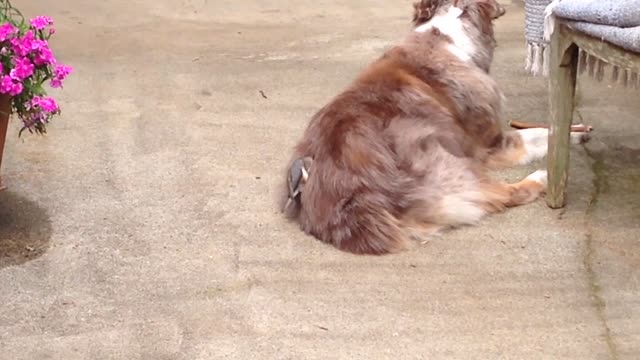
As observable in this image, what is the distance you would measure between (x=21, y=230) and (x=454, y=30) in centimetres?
168

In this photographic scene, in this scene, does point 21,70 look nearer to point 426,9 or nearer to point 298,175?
point 298,175

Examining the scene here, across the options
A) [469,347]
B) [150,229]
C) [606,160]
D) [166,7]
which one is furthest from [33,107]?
Answer: [166,7]

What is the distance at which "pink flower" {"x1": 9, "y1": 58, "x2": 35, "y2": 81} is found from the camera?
9.07 ft

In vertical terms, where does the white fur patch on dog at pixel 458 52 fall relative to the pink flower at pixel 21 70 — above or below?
below

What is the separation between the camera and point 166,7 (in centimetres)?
562

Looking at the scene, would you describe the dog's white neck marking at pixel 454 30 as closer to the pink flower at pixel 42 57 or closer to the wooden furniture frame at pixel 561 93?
the wooden furniture frame at pixel 561 93

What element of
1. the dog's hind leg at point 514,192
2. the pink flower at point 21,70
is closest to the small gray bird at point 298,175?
the dog's hind leg at point 514,192

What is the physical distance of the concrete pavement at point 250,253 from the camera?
7.77 ft

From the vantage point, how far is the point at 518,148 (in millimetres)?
→ 3408

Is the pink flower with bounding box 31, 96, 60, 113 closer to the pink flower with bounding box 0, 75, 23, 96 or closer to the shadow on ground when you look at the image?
the pink flower with bounding box 0, 75, 23, 96

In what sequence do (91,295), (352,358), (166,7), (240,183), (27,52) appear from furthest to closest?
(166,7)
(240,183)
(27,52)
(91,295)
(352,358)

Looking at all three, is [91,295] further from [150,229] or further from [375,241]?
[375,241]

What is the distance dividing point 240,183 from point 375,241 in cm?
72

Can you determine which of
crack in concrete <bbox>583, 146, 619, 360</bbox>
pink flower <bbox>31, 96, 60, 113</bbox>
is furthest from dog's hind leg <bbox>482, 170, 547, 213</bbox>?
pink flower <bbox>31, 96, 60, 113</bbox>
